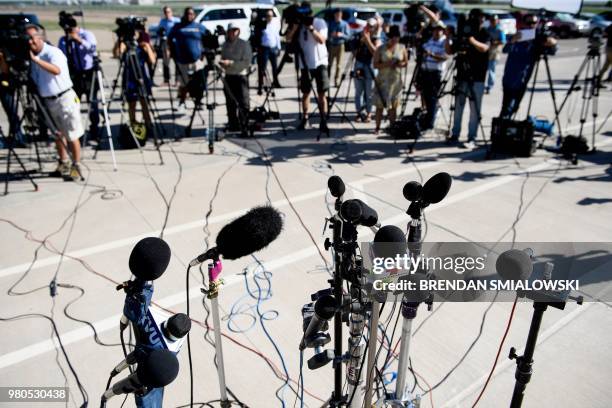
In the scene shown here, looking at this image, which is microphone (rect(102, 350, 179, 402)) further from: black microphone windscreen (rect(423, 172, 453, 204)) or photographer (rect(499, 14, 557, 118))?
photographer (rect(499, 14, 557, 118))

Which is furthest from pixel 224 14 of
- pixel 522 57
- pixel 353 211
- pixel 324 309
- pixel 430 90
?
pixel 324 309

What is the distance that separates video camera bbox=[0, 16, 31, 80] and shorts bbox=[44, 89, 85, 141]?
0.54m

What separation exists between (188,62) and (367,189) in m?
5.52

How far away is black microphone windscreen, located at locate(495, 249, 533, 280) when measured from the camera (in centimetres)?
182

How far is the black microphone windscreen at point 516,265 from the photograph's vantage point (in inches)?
71.6

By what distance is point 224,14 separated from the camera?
53.7 ft

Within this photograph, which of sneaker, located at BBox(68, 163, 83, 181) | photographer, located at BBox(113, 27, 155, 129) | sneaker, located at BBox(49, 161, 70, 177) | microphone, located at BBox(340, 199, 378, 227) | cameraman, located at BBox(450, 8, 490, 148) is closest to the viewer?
microphone, located at BBox(340, 199, 378, 227)

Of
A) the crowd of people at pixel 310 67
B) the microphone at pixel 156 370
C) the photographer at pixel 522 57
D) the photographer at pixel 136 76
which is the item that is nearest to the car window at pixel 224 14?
the crowd of people at pixel 310 67

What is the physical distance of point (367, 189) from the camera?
6055 millimetres

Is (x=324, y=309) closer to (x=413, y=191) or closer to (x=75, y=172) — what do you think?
(x=413, y=191)

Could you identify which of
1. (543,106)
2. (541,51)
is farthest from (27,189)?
(543,106)

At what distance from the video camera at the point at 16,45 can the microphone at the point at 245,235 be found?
16.0 feet

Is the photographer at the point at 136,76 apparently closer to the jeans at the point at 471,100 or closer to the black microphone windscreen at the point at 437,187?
the jeans at the point at 471,100

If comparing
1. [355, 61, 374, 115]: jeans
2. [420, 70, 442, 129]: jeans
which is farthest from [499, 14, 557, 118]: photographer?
[355, 61, 374, 115]: jeans
